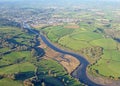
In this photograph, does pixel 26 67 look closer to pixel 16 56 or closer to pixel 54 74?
pixel 54 74

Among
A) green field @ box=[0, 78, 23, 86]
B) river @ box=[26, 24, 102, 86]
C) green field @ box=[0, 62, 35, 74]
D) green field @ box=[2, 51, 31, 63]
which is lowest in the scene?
river @ box=[26, 24, 102, 86]

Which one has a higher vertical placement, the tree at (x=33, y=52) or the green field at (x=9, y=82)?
the tree at (x=33, y=52)

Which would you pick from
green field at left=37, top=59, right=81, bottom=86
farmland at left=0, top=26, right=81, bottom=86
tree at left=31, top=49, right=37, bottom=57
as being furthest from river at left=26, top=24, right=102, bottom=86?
tree at left=31, top=49, right=37, bottom=57

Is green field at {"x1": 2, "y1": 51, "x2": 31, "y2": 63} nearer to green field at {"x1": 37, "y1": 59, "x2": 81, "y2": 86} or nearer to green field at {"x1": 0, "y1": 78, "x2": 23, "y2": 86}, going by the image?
green field at {"x1": 37, "y1": 59, "x2": 81, "y2": 86}

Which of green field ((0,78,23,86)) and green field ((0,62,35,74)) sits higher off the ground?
green field ((0,62,35,74))

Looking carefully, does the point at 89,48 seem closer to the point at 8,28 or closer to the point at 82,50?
the point at 82,50

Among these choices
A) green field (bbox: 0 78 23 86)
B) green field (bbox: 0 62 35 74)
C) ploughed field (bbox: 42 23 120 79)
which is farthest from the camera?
ploughed field (bbox: 42 23 120 79)

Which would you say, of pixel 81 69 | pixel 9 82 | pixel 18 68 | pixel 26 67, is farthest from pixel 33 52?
pixel 9 82

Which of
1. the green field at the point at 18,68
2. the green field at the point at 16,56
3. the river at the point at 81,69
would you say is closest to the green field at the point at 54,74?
the green field at the point at 18,68

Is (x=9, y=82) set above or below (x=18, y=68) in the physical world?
below

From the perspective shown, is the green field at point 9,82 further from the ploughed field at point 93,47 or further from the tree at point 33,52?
the tree at point 33,52
